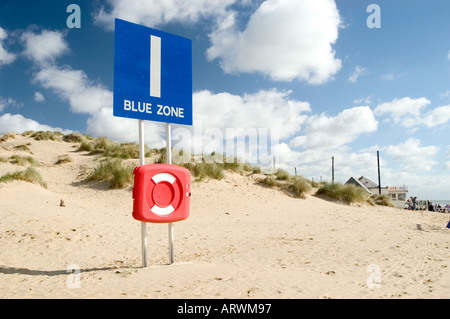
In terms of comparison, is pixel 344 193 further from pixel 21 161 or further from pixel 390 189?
pixel 390 189

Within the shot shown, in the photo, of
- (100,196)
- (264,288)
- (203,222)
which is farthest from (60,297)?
(100,196)

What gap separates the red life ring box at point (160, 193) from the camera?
13.0 feet

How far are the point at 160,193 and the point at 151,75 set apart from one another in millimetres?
1779

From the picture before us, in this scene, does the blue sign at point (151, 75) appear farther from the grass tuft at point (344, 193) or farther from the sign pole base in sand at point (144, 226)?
the grass tuft at point (344, 193)

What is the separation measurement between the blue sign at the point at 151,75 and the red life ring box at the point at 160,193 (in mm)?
855

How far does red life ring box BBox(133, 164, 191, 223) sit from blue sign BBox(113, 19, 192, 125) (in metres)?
0.85

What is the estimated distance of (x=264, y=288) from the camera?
126 inches

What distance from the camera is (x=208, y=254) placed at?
5.48 metres

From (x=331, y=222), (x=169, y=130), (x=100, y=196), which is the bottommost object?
(x=331, y=222)

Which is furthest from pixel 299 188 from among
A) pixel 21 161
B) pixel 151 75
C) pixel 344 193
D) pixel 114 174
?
pixel 21 161

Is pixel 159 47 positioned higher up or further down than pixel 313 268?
higher up

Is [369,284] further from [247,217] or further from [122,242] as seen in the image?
[247,217]

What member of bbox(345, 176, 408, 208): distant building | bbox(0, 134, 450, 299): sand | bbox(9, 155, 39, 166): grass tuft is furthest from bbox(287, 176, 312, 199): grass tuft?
bbox(345, 176, 408, 208): distant building

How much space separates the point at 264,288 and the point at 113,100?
3.05 meters
